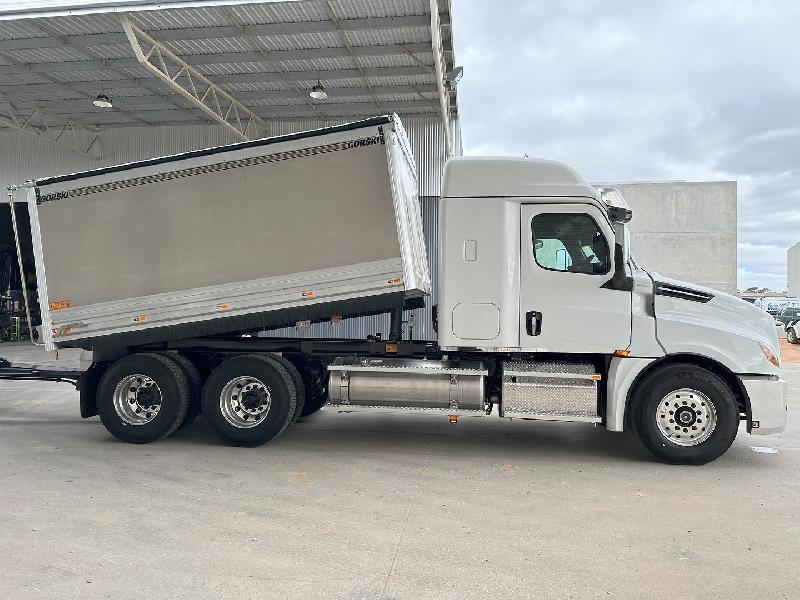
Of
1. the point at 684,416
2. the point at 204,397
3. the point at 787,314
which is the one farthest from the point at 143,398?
the point at 787,314

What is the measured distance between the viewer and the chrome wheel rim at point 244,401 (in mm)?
6594

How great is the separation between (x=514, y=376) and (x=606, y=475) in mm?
1268

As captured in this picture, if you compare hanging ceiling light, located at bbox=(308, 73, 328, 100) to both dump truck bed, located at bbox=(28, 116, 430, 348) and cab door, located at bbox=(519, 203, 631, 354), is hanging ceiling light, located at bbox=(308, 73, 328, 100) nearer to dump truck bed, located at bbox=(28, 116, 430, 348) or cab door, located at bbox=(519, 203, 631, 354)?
dump truck bed, located at bbox=(28, 116, 430, 348)

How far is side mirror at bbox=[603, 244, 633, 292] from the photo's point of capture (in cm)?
593

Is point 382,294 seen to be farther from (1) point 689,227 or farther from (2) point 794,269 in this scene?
(2) point 794,269

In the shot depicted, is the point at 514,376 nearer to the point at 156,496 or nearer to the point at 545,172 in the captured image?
the point at 545,172

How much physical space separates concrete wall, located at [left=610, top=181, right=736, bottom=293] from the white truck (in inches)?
752

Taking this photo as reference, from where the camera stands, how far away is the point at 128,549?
3887 millimetres

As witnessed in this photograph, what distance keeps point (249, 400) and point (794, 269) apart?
40.2m

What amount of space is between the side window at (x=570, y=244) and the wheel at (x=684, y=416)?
48.9 inches

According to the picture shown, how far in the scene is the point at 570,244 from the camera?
6082mm

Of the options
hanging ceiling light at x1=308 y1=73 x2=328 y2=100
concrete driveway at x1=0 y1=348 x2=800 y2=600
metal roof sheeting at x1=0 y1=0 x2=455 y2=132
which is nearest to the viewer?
concrete driveway at x1=0 y1=348 x2=800 y2=600

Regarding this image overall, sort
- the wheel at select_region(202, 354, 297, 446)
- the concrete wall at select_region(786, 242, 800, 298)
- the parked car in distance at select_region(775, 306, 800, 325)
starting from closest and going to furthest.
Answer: the wheel at select_region(202, 354, 297, 446), the parked car in distance at select_region(775, 306, 800, 325), the concrete wall at select_region(786, 242, 800, 298)

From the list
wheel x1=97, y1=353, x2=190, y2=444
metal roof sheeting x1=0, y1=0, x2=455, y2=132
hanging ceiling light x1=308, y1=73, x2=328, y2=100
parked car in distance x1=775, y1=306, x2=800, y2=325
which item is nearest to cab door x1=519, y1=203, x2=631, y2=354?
wheel x1=97, y1=353, x2=190, y2=444
